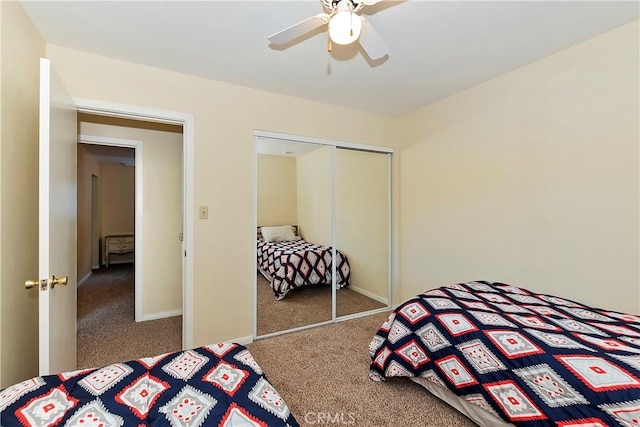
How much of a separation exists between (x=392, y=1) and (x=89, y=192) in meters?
6.25

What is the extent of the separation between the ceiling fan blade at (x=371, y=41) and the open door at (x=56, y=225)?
5.15ft

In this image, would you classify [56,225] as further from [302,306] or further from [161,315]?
[302,306]

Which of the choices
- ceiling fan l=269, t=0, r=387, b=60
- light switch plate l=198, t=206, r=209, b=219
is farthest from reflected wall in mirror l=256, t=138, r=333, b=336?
ceiling fan l=269, t=0, r=387, b=60

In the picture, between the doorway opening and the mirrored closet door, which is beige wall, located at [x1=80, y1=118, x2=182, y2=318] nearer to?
the doorway opening

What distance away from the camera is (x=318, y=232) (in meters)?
3.28

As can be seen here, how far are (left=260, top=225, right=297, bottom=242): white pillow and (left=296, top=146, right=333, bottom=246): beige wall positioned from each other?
0.14 metres

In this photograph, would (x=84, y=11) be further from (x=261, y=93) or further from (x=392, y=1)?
(x=392, y=1)

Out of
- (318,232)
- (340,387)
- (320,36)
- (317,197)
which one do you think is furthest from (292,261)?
(320,36)

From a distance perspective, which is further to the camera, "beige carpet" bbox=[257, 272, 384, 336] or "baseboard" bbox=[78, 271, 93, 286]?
"baseboard" bbox=[78, 271, 93, 286]

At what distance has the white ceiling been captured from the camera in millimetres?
1616

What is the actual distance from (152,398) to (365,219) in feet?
9.19

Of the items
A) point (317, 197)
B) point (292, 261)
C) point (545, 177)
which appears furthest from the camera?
point (317, 197)

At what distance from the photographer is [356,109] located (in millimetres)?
3217

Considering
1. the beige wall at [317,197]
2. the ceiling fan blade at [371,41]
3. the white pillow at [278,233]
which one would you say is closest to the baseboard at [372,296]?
the beige wall at [317,197]
